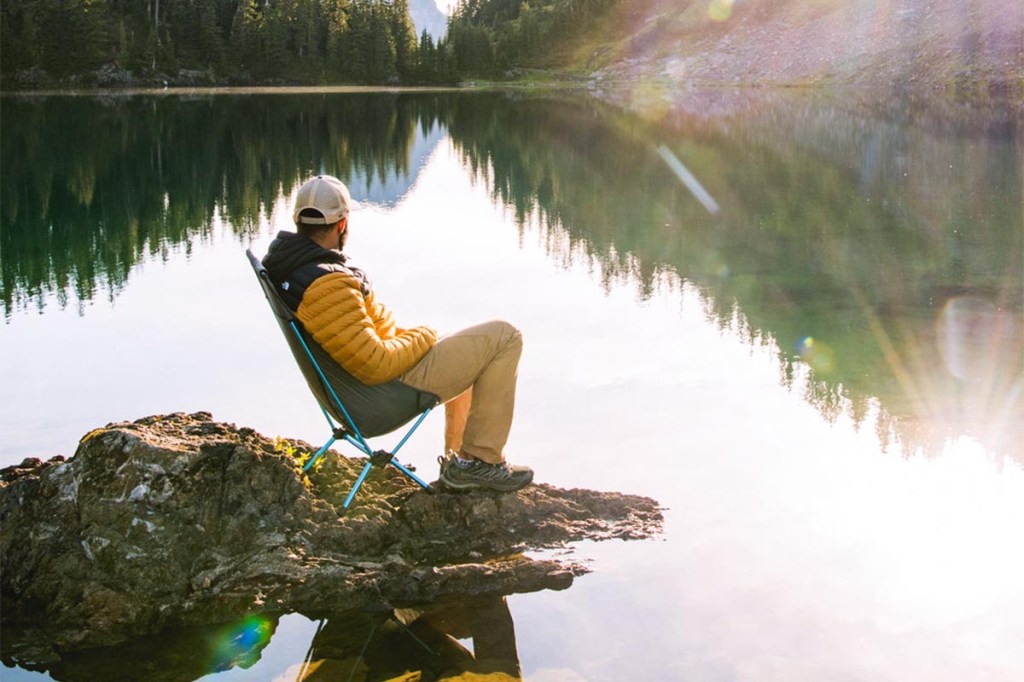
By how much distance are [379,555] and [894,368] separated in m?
5.90

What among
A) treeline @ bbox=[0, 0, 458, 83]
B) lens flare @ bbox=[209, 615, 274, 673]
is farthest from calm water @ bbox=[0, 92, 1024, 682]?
treeline @ bbox=[0, 0, 458, 83]

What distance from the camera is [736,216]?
2094cm

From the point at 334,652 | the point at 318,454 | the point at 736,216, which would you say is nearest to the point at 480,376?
the point at 318,454

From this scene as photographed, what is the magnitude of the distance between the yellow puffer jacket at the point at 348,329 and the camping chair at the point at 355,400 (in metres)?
0.08

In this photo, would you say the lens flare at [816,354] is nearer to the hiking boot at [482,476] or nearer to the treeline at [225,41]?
the hiking boot at [482,476]

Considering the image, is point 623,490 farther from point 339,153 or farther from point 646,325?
point 339,153

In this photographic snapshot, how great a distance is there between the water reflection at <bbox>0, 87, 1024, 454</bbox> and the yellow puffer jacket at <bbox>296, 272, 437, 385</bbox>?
163 inches

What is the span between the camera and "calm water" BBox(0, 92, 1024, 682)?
5.77 m

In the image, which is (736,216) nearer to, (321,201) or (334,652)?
(321,201)

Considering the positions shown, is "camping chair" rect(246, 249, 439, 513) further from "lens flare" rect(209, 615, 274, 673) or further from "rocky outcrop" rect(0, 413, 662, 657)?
"lens flare" rect(209, 615, 274, 673)

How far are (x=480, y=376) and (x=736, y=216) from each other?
49.1 feet

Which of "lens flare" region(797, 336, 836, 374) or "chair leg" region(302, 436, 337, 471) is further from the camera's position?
"lens flare" region(797, 336, 836, 374)

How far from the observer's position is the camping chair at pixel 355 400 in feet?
21.0

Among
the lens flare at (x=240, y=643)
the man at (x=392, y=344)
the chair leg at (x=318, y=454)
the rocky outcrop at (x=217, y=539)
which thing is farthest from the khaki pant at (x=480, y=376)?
the lens flare at (x=240, y=643)
